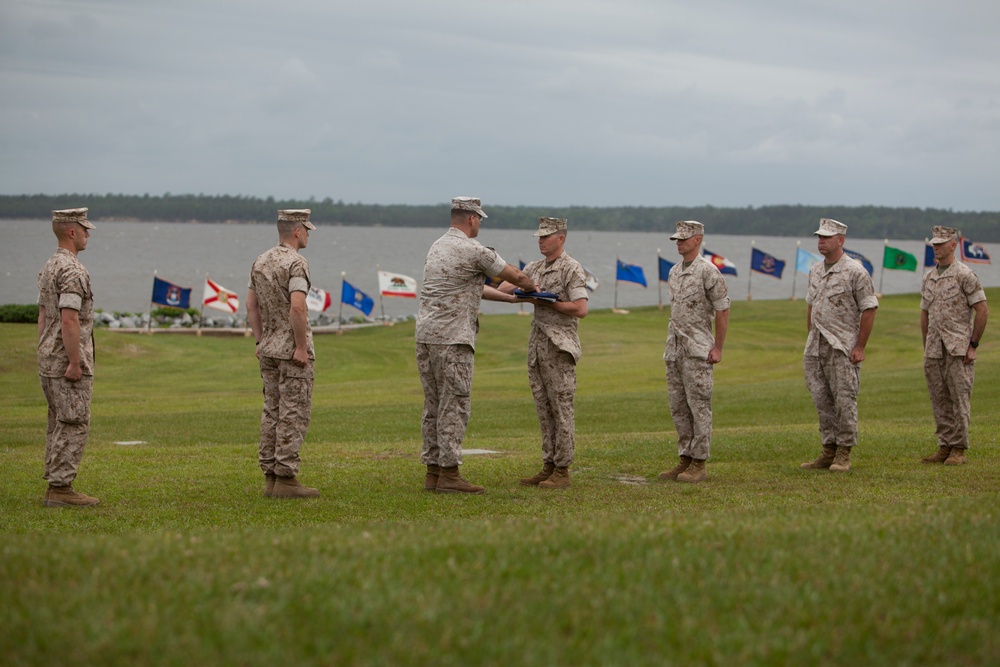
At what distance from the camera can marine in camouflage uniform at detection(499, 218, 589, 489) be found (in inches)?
403

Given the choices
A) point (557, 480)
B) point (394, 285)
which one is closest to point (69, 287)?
point (557, 480)

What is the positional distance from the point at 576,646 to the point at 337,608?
3.44 ft

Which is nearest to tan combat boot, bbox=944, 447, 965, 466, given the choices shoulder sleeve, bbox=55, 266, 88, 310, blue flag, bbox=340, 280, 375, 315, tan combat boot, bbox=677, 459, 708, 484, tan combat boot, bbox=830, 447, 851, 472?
tan combat boot, bbox=830, 447, 851, 472

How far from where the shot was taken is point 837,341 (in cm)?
1115

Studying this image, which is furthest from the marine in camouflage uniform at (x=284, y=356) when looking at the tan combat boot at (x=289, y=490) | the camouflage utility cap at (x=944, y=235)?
the camouflage utility cap at (x=944, y=235)

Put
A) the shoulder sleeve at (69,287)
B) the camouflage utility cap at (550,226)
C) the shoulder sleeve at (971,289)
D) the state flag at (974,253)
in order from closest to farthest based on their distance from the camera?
1. the shoulder sleeve at (69,287)
2. the camouflage utility cap at (550,226)
3. the shoulder sleeve at (971,289)
4. the state flag at (974,253)

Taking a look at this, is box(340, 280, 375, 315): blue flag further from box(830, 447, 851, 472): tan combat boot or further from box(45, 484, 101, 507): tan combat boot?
box(45, 484, 101, 507): tan combat boot

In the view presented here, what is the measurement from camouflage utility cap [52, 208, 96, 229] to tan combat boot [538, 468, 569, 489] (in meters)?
4.56

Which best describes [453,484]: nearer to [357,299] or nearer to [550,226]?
[550,226]

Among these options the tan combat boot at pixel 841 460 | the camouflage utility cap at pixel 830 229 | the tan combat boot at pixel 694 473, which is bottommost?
the tan combat boot at pixel 694 473

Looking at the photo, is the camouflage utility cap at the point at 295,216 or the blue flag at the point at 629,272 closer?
the camouflage utility cap at the point at 295,216

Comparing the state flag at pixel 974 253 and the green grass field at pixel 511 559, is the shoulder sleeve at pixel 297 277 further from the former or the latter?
the state flag at pixel 974 253

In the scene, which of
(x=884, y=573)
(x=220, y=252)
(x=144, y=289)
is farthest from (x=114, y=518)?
(x=220, y=252)

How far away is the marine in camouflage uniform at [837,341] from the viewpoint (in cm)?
1112
